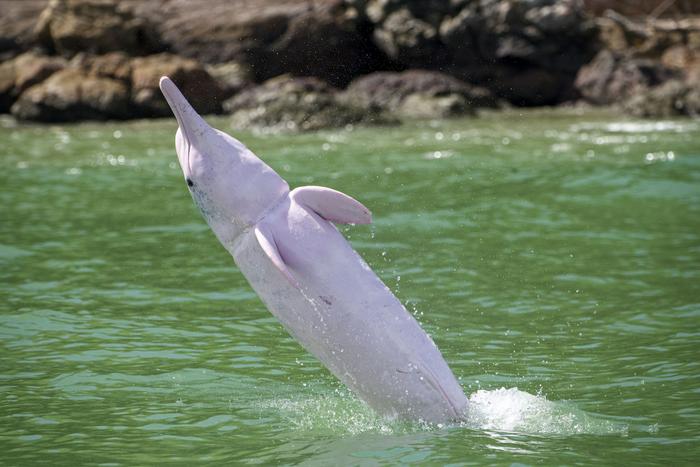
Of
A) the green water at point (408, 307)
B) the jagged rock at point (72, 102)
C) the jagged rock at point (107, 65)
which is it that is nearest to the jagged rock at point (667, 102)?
the green water at point (408, 307)

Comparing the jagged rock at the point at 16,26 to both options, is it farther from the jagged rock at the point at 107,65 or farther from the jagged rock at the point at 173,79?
the jagged rock at the point at 173,79

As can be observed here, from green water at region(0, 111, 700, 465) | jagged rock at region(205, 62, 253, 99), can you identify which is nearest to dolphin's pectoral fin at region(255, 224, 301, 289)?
green water at region(0, 111, 700, 465)

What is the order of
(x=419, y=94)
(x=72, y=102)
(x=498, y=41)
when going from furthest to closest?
(x=498, y=41)
(x=419, y=94)
(x=72, y=102)

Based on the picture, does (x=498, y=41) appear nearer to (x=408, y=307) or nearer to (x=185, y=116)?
(x=408, y=307)

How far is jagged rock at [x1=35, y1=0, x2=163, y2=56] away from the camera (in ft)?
93.9

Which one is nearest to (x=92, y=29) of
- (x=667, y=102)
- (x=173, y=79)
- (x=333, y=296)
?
(x=173, y=79)

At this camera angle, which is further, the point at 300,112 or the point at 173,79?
the point at 173,79

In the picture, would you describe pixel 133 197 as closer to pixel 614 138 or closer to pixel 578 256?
pixel 578 256

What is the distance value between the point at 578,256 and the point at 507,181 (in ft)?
14.4

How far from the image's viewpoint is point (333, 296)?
6.29 m

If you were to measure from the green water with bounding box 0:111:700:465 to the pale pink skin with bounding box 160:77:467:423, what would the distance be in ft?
0.88

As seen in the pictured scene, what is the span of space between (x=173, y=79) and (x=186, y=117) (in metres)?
19.5

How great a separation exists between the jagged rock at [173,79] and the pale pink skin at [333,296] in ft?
65.2

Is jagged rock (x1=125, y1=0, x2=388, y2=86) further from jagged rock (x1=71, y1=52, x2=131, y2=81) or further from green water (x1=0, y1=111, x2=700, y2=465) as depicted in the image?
green water (x1=0, y1=111, x2=700, y2=465)
